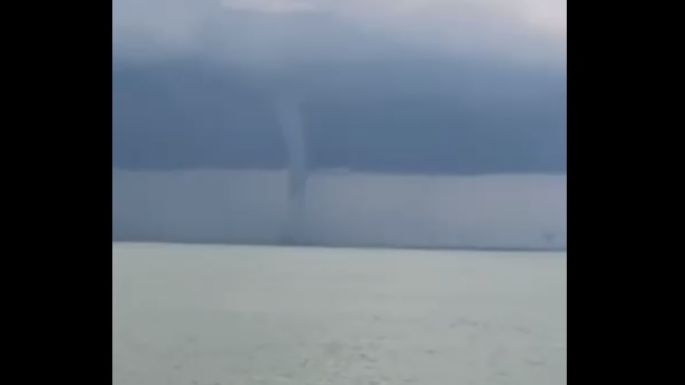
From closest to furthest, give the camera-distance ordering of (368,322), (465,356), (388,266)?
(465,356)
(368,322)
(388,266)
